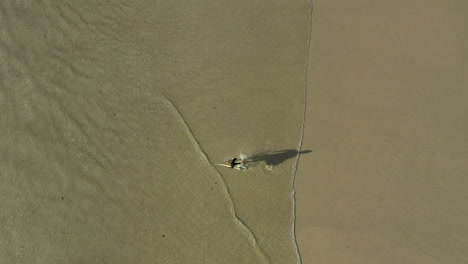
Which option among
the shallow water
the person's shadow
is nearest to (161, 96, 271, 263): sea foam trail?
the shallow water

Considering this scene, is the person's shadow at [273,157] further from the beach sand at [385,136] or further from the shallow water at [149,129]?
the beach sand at [385,136]

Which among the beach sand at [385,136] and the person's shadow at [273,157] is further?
the person's shadow at [273,157]

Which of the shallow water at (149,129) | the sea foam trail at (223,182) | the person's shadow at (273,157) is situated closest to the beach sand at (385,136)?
the person's shadow at (273,157)

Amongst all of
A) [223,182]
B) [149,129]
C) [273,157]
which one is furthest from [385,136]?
[149,129]

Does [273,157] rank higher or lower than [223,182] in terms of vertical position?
higher

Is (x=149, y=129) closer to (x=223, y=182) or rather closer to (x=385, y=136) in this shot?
(x=223, y=182)
